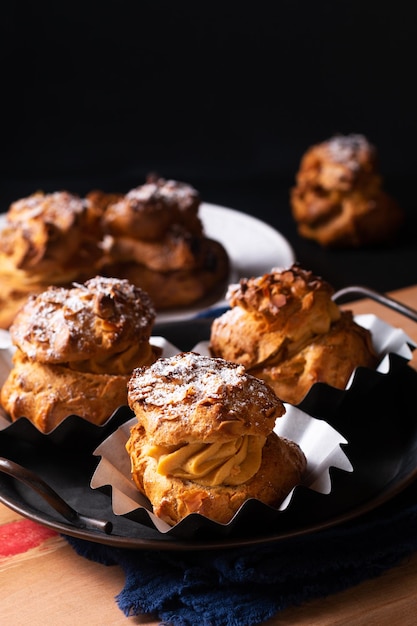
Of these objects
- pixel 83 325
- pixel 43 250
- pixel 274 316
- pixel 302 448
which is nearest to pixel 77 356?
pixel 83 325

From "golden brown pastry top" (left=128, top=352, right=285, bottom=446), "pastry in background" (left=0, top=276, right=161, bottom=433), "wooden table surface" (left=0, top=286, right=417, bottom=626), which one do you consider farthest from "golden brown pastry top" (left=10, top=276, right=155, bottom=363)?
"wooden table surface" (left=0, top=286, right=417, bottom=626)

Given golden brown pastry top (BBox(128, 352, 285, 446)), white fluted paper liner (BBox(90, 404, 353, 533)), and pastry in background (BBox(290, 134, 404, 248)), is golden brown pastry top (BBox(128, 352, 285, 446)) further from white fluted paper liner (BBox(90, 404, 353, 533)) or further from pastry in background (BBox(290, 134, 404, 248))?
pastry in background (BBox(290, 134, 404, 248))

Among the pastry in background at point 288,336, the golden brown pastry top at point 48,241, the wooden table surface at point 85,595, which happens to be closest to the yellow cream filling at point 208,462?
the wooden table surface at point 85,595

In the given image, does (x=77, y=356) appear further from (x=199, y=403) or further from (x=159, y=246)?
(x=159, y=246)

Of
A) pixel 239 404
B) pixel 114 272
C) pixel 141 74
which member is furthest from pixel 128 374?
pixel 141 74

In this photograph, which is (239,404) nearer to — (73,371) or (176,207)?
(73,371)
